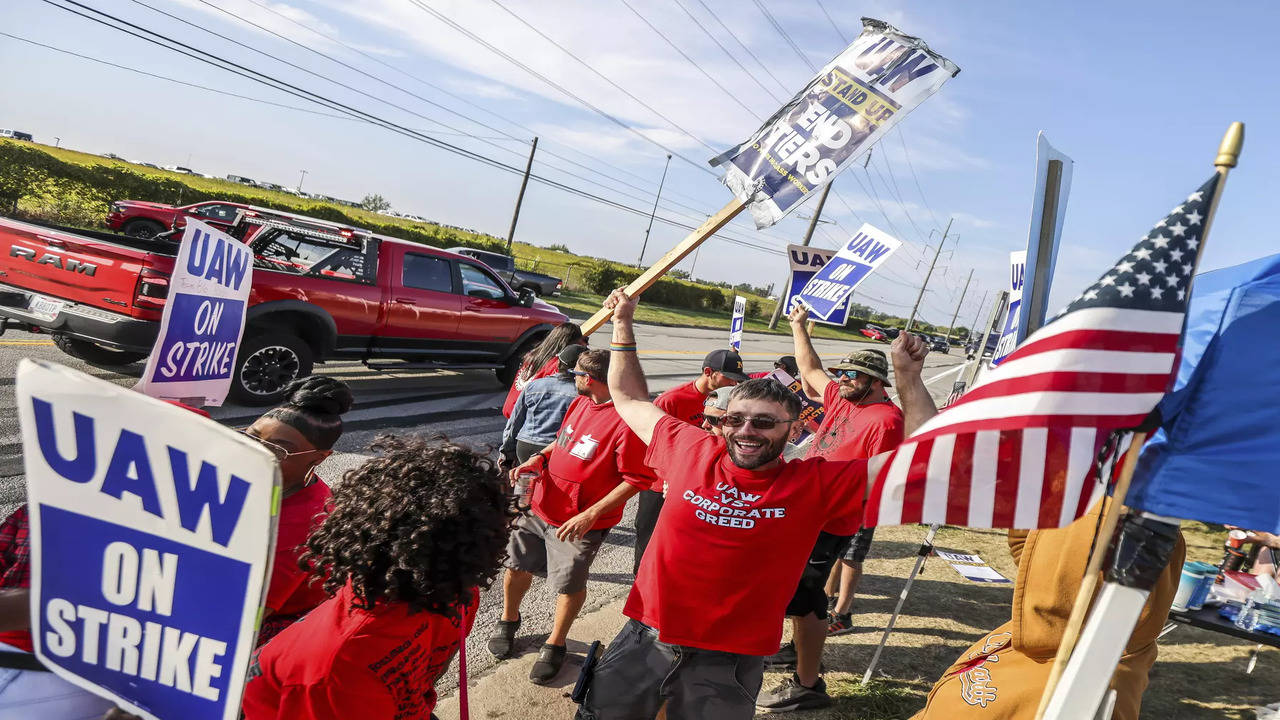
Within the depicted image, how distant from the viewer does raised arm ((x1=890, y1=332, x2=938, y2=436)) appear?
8.47 ft

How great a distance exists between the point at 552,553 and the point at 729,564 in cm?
151

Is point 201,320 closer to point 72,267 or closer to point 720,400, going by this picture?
point 720,400

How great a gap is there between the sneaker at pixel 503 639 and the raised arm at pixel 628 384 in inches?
57.6

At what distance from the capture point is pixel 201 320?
2.80 metres

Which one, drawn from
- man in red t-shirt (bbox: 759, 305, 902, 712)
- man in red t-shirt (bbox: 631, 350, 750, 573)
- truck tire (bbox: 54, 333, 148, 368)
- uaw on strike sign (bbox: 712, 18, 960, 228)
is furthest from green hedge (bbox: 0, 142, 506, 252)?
man in red t-shirt (bbox: 759, 305, 902, 712)

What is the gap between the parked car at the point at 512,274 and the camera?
81.1 feet

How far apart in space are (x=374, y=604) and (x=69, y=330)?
20.4 feet

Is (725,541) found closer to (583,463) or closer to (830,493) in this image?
(830,493)

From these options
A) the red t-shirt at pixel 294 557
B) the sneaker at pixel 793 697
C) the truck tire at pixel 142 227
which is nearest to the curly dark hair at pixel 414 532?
the red t-shirt at pixel 294 557

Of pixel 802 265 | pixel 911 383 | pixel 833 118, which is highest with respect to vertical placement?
pixel 833 118

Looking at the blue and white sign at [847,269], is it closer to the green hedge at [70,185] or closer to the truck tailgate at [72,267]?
the truck tailgate at [72,267]

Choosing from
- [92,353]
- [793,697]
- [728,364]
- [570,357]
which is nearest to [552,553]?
[570,357]

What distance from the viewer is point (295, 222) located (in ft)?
25.2

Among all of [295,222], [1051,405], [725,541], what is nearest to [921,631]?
[725,541]
